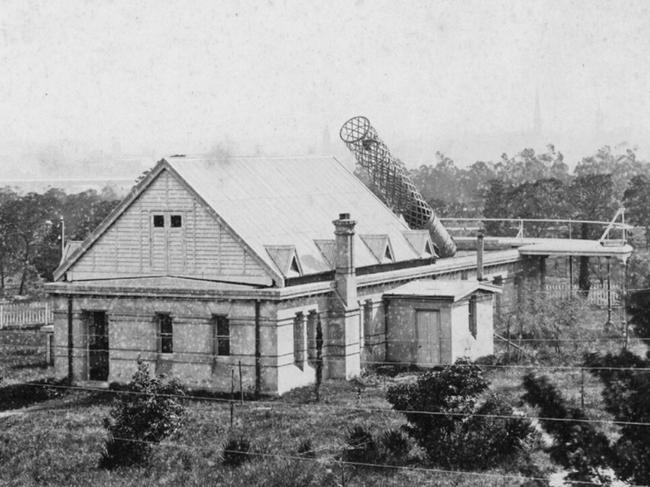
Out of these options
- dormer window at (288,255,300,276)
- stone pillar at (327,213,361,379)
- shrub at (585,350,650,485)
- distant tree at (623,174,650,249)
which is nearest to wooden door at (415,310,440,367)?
stone pillar at (327,213,361,379)

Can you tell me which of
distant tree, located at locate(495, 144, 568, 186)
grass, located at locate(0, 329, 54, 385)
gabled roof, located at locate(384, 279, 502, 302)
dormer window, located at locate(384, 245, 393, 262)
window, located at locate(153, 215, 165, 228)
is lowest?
grass, located at locate(0, 329, 54, 385)

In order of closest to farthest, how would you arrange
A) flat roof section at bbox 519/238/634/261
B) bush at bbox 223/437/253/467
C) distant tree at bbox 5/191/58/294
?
bush at bbox 223/437/253/467, flat roof section at bbox 519/238/634/261, distant tree at bbox 5/191/58/294

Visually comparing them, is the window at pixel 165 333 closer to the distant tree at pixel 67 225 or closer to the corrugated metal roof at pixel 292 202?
the corrugated metal roof at pixel 292 202

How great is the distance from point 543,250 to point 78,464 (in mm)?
33394

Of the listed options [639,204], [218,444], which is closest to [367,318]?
[218,444]

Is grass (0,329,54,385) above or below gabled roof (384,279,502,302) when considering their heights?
below

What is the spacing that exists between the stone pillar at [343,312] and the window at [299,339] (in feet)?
6.06

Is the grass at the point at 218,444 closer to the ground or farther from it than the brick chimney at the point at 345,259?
closer to the ground

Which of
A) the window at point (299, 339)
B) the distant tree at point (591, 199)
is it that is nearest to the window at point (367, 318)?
the window at point (299, 339)

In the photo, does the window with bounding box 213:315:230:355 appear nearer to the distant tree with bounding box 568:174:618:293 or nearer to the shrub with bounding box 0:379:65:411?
the shrub with bounding box 0:379:65:411

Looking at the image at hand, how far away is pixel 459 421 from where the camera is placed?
115 feet

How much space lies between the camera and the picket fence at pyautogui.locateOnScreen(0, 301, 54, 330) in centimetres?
6256

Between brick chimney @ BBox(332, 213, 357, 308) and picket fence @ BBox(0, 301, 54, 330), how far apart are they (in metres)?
19.6

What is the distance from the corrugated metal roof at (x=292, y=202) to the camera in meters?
46.5
